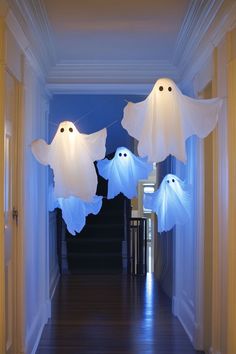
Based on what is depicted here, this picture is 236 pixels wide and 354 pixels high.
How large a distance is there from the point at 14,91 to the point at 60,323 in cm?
263

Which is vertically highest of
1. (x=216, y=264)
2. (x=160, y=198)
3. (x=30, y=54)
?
(x=30, y=54)

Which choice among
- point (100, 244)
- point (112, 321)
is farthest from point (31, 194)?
point (100, 244)

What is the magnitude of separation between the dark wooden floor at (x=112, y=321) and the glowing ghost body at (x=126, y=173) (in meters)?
1.30

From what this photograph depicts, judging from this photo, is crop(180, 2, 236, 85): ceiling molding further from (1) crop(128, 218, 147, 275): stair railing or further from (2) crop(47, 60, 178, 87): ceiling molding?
(1) crop(128, 218, 147, 275): stair railing

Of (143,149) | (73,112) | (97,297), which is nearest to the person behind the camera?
(143,149)

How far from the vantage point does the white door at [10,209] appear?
3.21m

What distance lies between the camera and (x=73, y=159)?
3562mm

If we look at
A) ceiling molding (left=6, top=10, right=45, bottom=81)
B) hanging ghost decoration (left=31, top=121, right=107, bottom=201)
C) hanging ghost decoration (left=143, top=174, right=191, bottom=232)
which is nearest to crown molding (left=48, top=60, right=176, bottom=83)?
ceiling molding (left=6, top=10, right=45, bottom=81)

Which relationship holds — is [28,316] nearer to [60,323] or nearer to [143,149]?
[60,323]

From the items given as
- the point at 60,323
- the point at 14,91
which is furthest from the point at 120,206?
the point at 14,91

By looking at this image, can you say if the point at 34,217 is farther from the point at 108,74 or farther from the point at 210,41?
the point at 210,41

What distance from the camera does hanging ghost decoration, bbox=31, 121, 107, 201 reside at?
355 cm

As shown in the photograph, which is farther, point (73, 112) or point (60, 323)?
point (73, 112)

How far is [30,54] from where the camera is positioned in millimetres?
3902
